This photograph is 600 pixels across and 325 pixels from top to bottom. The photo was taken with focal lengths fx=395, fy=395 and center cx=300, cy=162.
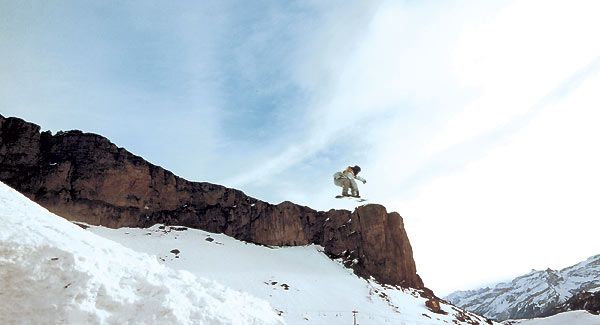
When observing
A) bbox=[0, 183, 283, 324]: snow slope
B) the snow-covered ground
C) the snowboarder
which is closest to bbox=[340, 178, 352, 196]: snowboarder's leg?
the snowboarder

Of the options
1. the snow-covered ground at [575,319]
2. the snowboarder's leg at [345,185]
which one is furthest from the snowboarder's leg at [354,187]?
the snow-covered ground at [575,319]

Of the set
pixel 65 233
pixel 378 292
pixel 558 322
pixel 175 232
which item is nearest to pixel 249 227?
pixel 175 232

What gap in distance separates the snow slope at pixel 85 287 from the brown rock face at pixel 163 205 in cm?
3045

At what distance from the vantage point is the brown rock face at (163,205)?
119 feet

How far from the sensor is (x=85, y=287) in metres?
7.64

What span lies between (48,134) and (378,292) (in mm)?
35671

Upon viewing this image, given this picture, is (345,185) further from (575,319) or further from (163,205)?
(575,319)

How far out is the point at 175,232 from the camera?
39.4 meters

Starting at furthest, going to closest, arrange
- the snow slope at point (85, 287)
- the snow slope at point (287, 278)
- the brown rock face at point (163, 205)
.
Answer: the brown rock face at point (163, 205) → the snow slope at point (287, 278) → the snow slope at point (85, 287)

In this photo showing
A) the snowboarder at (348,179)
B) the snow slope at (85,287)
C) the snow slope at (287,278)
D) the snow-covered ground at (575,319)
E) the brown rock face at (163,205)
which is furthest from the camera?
the snow-covered ground at (575,319)

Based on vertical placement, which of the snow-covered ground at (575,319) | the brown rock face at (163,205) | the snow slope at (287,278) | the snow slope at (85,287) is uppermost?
the brown rock face at (163,205)

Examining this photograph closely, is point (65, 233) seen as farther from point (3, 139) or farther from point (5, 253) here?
point (3, 139)

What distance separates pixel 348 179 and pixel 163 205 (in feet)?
101

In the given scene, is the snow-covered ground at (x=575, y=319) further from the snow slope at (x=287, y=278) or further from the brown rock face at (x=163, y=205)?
the brown rock face at (x=163, y=205)
